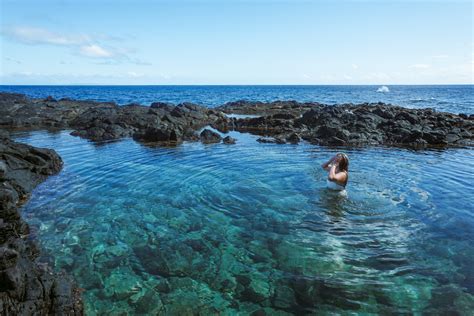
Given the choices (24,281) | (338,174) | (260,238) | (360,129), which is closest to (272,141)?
(360,129)

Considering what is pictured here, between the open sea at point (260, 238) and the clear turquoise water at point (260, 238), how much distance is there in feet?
0.14

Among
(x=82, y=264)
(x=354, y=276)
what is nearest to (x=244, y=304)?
(x=354, y=276)

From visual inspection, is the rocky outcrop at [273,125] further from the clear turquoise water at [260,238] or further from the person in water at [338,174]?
the person in water at [338,174]

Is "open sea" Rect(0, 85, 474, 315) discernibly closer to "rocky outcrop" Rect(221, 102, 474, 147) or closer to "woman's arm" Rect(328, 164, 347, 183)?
"woman's arm" Rect(328, 164, 347, 183)

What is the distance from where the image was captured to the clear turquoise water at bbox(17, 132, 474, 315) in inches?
306

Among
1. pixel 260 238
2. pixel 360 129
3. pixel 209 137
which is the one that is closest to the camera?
pixel 260 238

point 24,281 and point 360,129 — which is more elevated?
point 360,129

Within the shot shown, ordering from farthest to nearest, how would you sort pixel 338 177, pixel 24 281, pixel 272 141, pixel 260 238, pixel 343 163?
pixel 272 141 → pixel 343 163 → pixel 338 177 → pixel 260 238 → pixel 24 281

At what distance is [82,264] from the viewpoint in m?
9.23

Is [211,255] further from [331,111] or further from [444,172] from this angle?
[331,111]

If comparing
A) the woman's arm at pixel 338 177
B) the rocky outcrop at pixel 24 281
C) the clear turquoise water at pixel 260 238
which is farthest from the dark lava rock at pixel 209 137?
the rocky outcrop at pixel 24 281

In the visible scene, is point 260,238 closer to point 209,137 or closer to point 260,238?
point 260,238

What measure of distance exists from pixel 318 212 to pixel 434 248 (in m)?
3.91

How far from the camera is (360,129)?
101 feet
